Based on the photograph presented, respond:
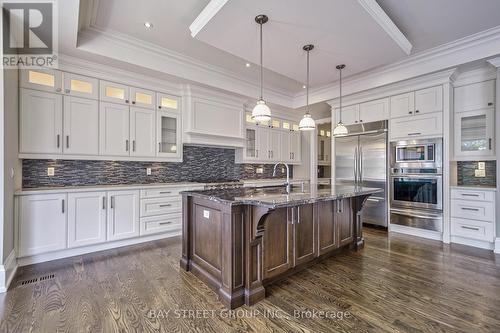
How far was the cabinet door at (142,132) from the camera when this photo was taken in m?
3.85

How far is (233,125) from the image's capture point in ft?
16.4

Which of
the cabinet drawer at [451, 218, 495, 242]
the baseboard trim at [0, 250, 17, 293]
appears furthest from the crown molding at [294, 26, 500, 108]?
the baseboard trim at [0, 250, 17, 293]

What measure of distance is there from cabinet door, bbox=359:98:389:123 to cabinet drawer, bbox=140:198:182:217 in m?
3.83

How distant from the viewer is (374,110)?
4656 millimetres

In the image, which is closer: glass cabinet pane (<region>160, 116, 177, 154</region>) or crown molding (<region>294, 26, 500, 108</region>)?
crown molding (<region>294, 26, 500, 108</region>)

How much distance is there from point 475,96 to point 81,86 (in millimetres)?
5874

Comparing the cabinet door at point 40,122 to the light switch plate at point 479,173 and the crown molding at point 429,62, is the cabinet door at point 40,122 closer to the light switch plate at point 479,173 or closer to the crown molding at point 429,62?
the crown molding at point 429,62

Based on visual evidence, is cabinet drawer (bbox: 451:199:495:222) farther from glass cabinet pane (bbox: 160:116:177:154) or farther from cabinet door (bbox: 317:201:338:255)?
glass cabinet pane (bbox: 160:116:177:154)

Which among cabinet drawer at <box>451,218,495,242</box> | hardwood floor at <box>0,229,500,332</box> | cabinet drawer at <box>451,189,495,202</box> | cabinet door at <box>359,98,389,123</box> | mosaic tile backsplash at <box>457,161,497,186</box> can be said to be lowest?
hardwood floor at <box>0,229,500,332</box>

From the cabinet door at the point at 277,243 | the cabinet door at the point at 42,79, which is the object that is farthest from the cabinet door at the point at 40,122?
the cabinet door at the point at 277,243

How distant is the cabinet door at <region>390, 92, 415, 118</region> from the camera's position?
4.18 metres

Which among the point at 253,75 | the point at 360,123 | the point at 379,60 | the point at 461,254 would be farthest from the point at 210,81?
the point at 461,254

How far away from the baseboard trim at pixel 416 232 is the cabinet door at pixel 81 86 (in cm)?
537

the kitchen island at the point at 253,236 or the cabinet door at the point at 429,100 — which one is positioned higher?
the cabinet door at the point at 429,100
